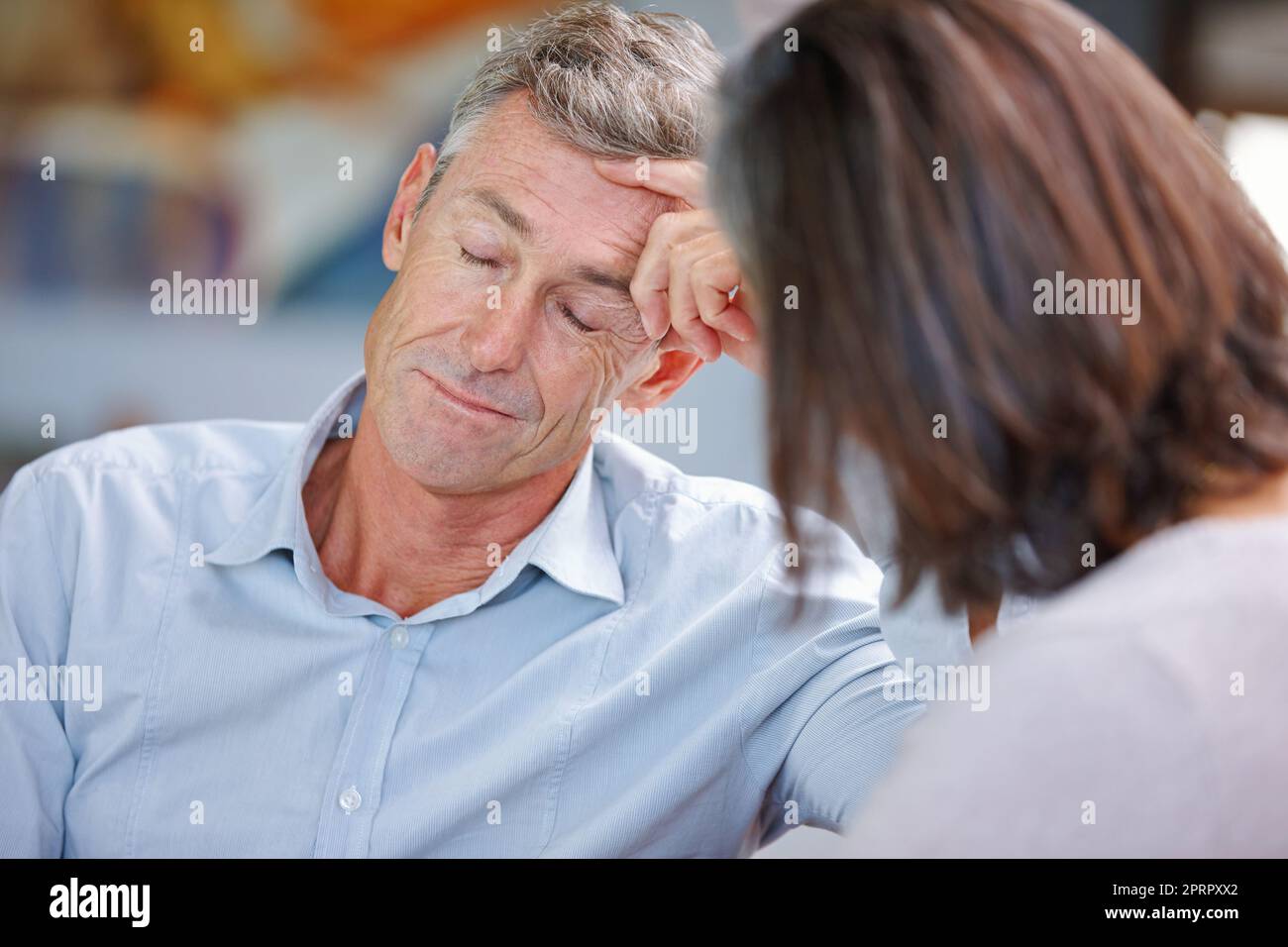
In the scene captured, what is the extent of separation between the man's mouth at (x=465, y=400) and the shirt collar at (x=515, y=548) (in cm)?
16

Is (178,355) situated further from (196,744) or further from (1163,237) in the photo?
(1163,237)

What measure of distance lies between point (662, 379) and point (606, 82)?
0.44 meters

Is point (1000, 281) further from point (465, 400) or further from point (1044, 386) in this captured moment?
point (465, 400)

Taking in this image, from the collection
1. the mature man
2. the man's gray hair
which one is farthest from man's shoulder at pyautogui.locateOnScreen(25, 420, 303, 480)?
the man's gray hair

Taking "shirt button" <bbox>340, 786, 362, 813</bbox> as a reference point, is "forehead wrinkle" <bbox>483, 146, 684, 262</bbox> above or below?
above

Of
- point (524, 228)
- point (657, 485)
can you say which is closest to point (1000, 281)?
point (524, 228)

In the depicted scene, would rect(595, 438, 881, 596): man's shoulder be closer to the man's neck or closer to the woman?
the man's neck

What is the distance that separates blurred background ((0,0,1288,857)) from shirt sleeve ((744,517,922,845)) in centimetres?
117

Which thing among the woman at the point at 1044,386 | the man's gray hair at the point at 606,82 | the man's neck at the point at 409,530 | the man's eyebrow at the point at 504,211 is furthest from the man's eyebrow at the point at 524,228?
the woman at the point at 1044,386

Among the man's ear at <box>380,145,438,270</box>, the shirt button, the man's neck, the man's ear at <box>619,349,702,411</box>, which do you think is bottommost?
the shirt button

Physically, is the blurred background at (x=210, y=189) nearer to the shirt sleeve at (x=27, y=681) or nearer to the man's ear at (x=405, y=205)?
the man's ear at (x=405, y=205)

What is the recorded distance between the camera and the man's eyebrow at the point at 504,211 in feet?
4.81

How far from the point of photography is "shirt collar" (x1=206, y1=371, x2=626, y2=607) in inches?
58.2
